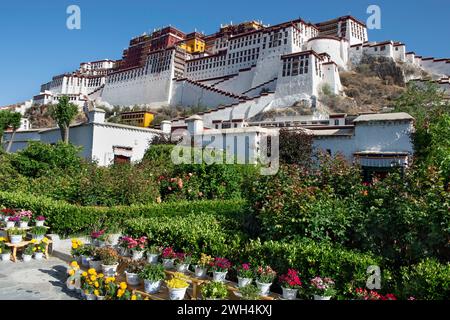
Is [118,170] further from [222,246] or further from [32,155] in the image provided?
[222,246]

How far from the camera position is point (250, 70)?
6078cm

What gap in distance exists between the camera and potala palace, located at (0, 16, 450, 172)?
4906 centimetres

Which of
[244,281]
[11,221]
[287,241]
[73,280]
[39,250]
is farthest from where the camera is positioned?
[11,221]

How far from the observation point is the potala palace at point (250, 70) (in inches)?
1932

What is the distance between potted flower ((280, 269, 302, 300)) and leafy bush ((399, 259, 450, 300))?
56.4 inches

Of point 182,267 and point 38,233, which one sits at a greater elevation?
point 38,233

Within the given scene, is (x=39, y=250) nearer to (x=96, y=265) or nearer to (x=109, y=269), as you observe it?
(x=96, y=265)

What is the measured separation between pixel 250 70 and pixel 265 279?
5726cm

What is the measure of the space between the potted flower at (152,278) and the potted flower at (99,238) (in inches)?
112

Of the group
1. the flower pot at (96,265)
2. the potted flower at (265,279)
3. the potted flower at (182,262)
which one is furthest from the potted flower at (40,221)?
the potted flower at (265,279)

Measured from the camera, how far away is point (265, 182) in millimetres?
8289

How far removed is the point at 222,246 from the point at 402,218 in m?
3.18

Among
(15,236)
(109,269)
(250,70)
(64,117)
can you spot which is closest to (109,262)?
(109,269)
